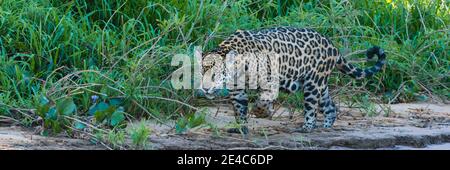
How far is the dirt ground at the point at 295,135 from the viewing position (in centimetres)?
717

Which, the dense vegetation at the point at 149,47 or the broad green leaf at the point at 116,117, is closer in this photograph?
the broad green leaf at the point at 116,117

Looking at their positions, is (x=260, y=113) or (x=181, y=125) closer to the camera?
(x=181, y=125)

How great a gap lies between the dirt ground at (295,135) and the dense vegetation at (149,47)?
0.16 m

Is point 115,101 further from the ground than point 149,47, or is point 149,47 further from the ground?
point 149,47

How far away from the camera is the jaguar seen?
7.62 m

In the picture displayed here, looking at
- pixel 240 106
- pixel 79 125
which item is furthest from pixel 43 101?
pixel 240 106

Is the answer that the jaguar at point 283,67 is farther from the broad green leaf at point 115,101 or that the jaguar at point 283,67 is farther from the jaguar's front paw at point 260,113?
the broad green leaf at point 115,101

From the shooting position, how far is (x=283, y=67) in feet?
25.9

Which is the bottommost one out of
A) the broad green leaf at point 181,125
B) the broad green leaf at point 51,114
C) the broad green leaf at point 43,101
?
the broad green leaf at point 181,125

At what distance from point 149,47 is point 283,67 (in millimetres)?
1454

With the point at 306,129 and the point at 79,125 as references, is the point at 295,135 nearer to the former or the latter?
the point at 306,129

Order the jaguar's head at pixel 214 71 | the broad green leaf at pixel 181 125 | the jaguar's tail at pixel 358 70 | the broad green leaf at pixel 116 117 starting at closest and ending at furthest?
the broad green leaf at pixel 181 125 → the broad green leaf at pixel 116 117 → the jaguar's head at pixel 214 71 → the jaguar's tail at pixel 358 70

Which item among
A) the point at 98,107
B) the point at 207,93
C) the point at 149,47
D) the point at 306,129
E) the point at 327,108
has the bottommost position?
the point at 306,129

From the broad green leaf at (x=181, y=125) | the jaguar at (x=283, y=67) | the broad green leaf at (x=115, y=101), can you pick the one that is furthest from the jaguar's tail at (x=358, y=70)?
the broad green leaf at (x=115, y=101)
